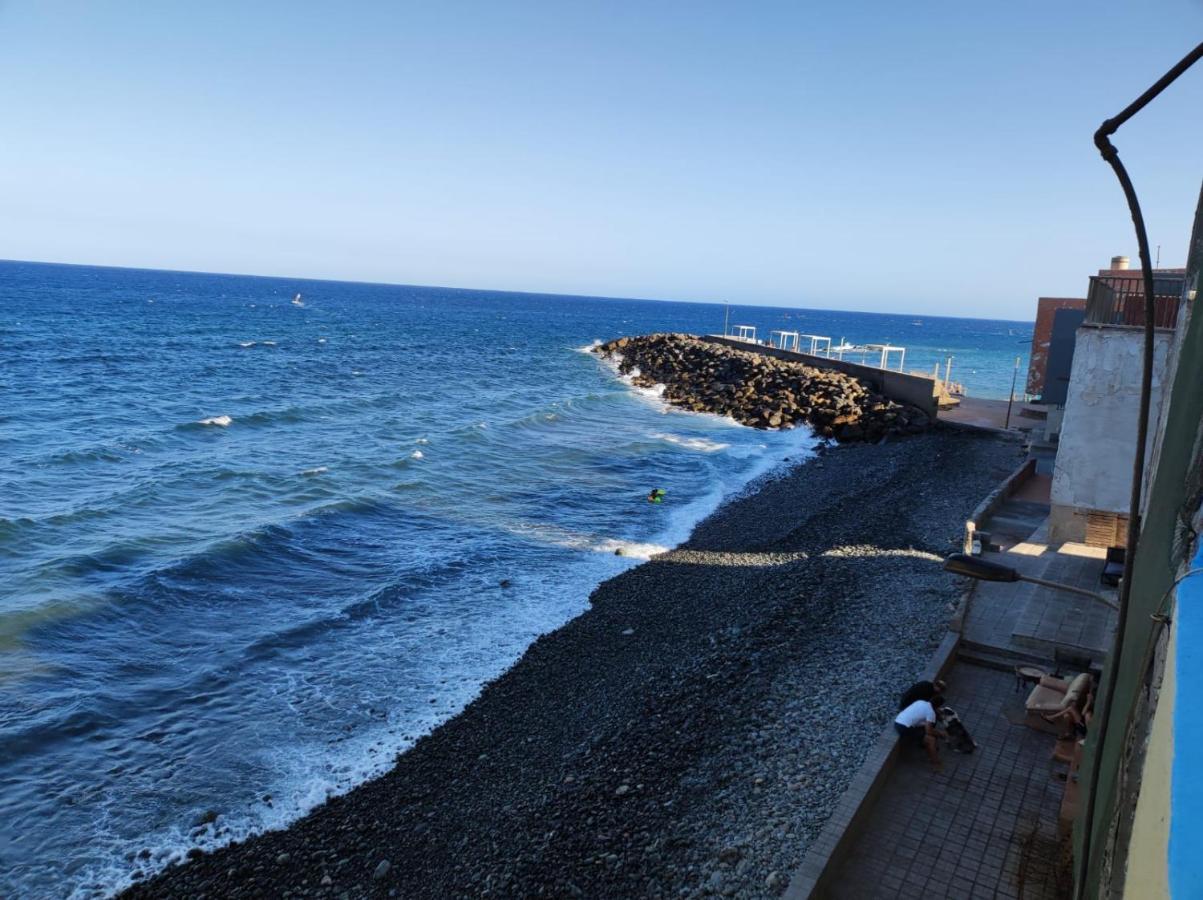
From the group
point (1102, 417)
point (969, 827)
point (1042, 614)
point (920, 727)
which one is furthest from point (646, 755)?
point (1102, 417)

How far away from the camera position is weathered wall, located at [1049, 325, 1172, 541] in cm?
1360

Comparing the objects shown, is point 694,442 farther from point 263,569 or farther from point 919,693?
point 919,693

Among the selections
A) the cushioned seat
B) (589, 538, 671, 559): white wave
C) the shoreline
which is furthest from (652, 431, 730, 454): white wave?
the cushioned seat

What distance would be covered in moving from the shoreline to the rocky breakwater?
1804cm

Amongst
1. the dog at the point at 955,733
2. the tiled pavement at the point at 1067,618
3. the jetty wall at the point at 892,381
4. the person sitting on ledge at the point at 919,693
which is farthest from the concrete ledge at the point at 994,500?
the jetty wall at the point at 892,381

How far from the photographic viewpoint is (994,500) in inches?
756

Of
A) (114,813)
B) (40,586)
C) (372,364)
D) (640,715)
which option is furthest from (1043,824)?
(372,364)

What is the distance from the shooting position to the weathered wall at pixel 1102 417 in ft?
44.6

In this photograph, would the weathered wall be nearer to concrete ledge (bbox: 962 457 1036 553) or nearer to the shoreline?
concrete ledge (bbox: 962 457 1036 553)

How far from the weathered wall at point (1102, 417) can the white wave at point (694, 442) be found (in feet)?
60.0

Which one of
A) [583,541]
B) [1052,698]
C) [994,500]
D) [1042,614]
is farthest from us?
[583,541]

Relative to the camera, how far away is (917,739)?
891 centimetres

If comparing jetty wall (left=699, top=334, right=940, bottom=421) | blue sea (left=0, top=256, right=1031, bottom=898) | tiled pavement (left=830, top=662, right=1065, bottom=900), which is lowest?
blue sea (left=0, top=256, right=1031, bottom=898)

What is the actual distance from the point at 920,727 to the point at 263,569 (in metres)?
14.2
